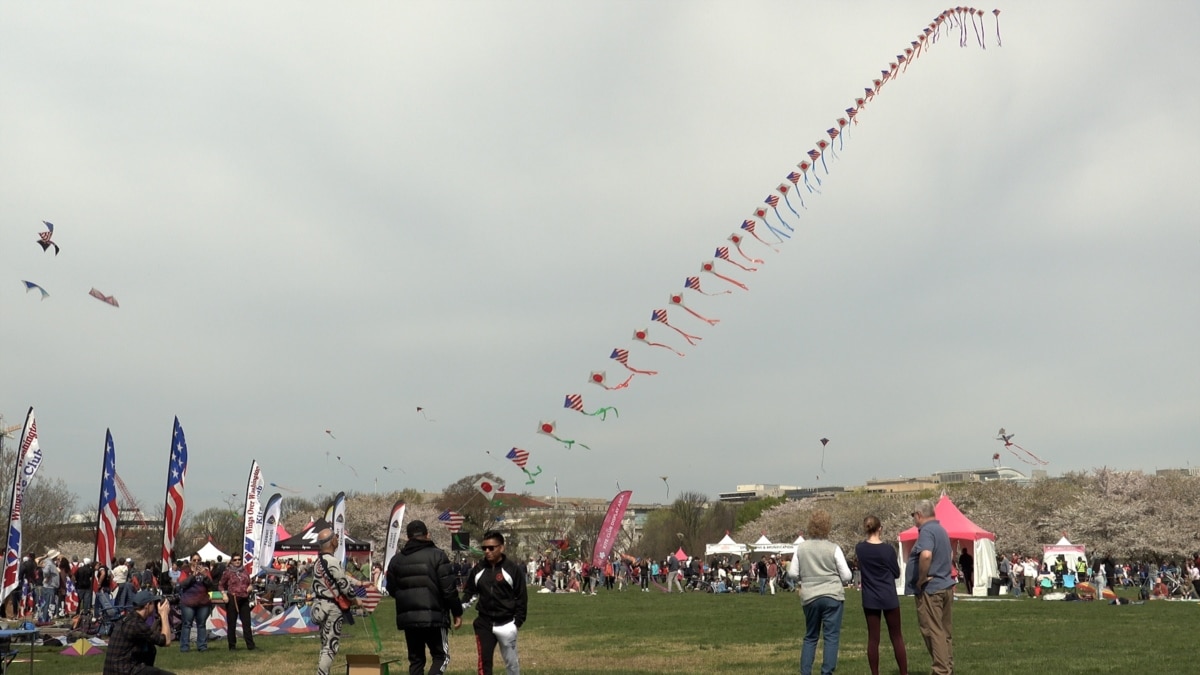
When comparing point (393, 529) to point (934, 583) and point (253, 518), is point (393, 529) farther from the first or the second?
point (934, 583)

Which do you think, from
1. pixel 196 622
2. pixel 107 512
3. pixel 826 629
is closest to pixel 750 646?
pixel 826 629

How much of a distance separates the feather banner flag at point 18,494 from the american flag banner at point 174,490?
114 inches

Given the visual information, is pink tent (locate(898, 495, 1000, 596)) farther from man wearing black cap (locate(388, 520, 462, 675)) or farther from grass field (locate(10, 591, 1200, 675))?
man wearing black cap (locate(388, 520, 462, 675))

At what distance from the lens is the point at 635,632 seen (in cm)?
2050

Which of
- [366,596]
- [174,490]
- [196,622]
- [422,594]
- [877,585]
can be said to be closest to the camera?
[422,594]

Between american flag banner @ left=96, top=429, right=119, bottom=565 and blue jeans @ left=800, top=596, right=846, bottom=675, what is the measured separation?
640 inches

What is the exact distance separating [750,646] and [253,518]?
2022 centimetres

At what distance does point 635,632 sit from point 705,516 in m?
107

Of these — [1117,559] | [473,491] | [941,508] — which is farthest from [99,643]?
[473,491]

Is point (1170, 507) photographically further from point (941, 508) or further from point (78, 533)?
point (78, 533)

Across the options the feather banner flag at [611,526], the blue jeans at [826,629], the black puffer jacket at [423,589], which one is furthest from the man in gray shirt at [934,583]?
the feather banner flag at [611,526]

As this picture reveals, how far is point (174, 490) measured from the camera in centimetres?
2425

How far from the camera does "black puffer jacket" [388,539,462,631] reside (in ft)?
32.5

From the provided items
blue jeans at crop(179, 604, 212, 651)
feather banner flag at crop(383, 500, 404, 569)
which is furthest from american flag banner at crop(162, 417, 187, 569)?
feather banner flag at crop(383, 500, 404, 569)
